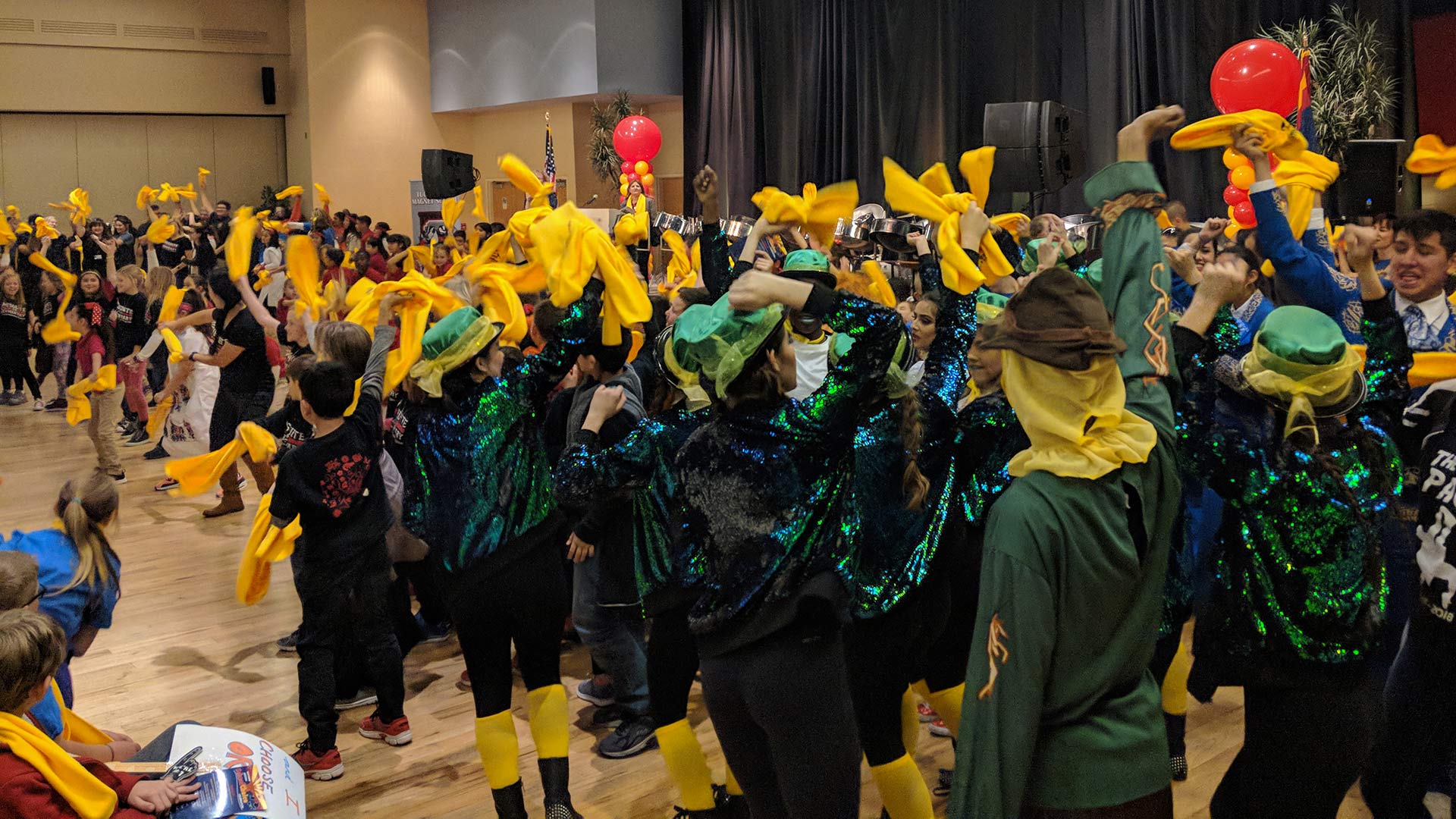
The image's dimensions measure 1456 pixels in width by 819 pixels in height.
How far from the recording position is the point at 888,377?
2.35 m

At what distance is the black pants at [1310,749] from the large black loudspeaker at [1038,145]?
1.87 metres

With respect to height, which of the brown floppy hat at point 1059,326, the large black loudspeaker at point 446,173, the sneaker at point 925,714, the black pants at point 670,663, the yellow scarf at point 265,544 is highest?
the large black loudspeaker at point 446,173

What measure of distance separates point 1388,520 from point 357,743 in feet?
10.6

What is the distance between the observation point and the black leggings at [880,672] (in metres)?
2.51

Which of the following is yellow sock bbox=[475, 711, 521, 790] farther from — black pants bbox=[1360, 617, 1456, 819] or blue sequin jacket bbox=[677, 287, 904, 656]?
black pants bbox=[1360, 617, 1456, 819]

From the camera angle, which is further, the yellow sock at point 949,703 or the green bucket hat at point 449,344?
the yellow sock at point 949,703

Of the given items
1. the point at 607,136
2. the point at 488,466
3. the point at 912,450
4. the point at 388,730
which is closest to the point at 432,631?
the point at 388,730

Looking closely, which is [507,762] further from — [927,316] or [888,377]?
[927,316]

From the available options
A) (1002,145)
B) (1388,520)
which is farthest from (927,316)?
(1388,520)

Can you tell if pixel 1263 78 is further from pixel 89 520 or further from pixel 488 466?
pixel 89 520

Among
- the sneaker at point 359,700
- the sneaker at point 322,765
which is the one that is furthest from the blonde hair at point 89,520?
the sneaker at point 359,700

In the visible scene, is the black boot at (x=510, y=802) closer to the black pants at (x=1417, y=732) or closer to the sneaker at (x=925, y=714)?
the sneaker at (x=925, y=714)

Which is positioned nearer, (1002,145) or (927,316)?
(927,316)

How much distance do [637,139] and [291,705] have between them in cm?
899
